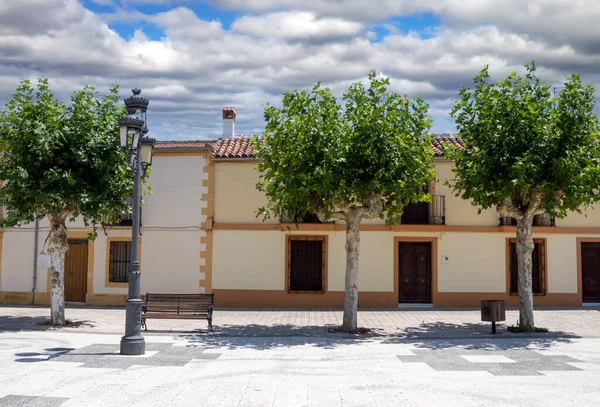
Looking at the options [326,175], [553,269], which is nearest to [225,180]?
[326,175]

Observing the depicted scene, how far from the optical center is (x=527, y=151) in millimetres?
13062

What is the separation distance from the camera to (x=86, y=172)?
14195 mm

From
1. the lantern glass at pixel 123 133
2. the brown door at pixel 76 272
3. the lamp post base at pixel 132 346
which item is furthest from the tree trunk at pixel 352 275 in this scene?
the brown door at pixel 76 272

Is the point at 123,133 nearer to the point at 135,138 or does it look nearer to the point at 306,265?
the point at 135,138

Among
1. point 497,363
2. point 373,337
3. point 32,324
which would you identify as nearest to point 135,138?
point 32,324

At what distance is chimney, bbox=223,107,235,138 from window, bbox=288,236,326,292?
5.15 meters

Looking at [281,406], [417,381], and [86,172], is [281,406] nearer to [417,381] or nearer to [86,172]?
[417,381]

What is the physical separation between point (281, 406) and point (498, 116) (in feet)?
29.6

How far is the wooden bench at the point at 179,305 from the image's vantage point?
1397cm

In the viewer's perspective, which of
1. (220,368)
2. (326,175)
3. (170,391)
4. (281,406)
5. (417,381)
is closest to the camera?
(281,406)

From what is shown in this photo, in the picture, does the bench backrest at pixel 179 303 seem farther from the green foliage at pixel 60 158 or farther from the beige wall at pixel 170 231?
the beige wall at pixel 170 231

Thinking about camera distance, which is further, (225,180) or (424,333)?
(225,180)

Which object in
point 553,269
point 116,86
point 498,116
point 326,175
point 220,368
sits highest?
point 116,86

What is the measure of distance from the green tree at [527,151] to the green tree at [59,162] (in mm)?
8329
